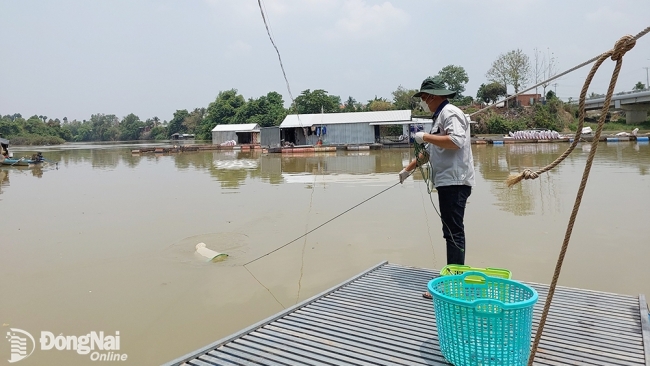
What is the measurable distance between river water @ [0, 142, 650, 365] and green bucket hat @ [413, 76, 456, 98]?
1.54 meters

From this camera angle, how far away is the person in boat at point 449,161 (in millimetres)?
3072

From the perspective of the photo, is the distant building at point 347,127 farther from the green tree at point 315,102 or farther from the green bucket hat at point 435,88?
the green bucket hat at point 435,88

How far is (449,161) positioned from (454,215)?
403 mm

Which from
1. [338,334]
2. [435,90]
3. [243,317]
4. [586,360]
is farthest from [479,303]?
[243,317]

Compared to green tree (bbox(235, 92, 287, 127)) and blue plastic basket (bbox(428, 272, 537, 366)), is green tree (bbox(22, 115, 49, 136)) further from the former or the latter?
blue plastic basket (bbox(428, 272, 537, 366))

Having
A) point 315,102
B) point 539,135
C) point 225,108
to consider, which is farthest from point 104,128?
point 539,135

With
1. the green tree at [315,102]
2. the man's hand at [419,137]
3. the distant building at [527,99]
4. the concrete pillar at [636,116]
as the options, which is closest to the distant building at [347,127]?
the green tree at [315,102]

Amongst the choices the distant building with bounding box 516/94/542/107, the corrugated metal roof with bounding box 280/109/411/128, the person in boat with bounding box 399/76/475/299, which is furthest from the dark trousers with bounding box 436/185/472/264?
the distant building with bounding box 516/94/542/107

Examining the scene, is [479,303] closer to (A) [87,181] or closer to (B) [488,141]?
(A) [87,181]

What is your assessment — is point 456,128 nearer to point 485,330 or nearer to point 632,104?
point 485,330

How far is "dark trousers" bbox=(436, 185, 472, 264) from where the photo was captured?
324cm

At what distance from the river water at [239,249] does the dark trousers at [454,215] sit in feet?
1.57

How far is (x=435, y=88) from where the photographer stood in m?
3.31

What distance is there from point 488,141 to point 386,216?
26095 millimetres
